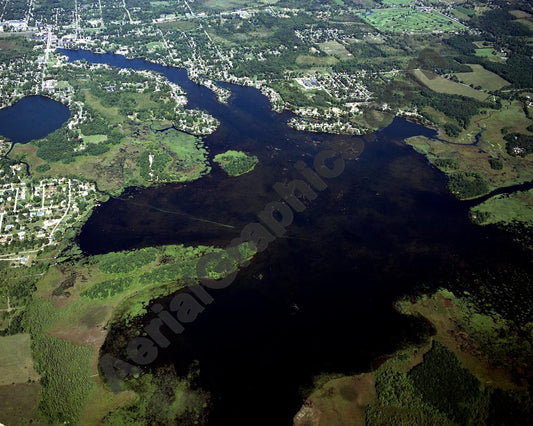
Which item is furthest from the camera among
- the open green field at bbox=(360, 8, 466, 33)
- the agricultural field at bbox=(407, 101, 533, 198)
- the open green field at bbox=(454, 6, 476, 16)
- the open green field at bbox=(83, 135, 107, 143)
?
the open green field at bbox=(454, 6, 476, 16)

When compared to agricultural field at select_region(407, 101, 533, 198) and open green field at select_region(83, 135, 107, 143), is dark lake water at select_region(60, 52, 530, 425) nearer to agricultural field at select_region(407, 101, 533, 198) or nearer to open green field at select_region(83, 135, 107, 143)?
agricultural field at select_region(407, 101, 533, 198)

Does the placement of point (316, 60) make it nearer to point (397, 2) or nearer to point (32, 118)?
point (397, 2)

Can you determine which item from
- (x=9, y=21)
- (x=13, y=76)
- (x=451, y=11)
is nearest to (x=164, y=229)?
(x=13, y=76)

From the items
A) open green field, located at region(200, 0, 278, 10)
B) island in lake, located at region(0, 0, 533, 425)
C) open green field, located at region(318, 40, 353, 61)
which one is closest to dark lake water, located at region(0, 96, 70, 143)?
island in lake, located at region(0, 0, 533, 425)

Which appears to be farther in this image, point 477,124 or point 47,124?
point 477,124

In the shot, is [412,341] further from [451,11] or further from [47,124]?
[451,11]

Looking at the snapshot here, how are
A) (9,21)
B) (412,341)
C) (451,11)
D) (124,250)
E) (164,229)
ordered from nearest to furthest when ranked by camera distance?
(412,341)
(124,250)
(164,229)
(9,21)
(451,11)

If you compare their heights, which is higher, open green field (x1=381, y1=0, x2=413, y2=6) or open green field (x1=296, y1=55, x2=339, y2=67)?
open green field (x1=381, y1=0, x2=413, y2=6)
